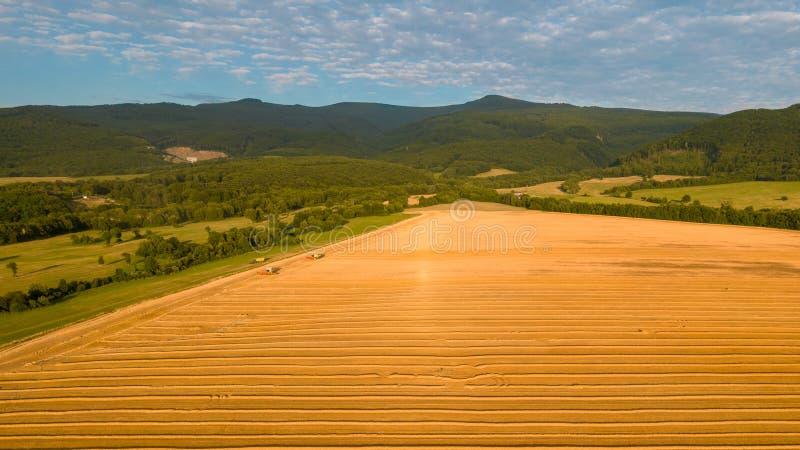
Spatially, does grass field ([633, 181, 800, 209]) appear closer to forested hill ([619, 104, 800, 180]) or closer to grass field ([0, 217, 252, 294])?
forested hill ([619, 104, 800, 180])

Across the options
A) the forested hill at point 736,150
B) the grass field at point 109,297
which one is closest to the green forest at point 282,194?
the forested hill at point 736,150

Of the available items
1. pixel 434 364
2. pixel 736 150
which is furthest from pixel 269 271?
pixel 736 150

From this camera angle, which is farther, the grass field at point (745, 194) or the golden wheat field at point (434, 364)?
the grass field at point (745, 194)

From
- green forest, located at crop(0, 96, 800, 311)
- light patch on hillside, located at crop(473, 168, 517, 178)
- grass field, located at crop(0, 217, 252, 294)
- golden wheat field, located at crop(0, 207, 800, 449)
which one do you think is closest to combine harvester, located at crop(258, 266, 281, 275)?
golden wheat field, located at crop(0, 207, 800, 449)

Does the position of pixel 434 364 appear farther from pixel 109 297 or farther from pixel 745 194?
pixel 745 194

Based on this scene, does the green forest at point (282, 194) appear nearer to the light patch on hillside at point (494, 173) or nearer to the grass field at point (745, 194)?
the light patch on hillside at point (494, 173)

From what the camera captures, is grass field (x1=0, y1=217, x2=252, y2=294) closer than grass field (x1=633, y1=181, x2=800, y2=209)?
Yes

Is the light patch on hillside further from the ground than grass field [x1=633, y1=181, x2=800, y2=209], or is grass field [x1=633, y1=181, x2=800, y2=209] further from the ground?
the light patch on hillside
